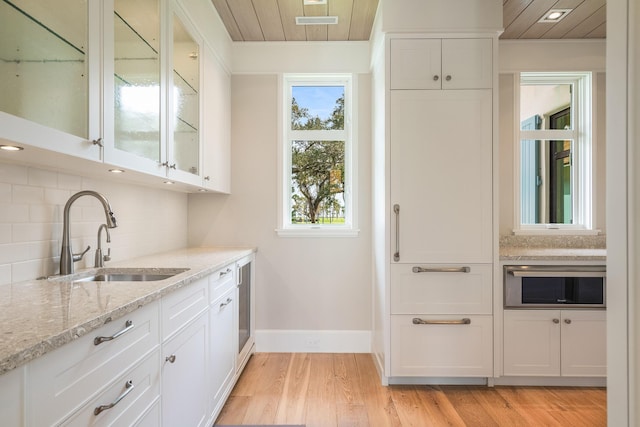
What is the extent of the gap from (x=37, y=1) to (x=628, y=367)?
72.8 inches

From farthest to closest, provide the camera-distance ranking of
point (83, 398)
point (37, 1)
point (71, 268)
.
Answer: point (71, 268)
point (37, 1)
point (83, 398)

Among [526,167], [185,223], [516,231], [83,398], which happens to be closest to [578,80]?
[526,167]

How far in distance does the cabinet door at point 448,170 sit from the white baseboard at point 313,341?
3.40 ft

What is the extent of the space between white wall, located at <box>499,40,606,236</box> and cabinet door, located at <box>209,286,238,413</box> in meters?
2.30

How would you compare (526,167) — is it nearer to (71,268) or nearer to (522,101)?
(522,101)

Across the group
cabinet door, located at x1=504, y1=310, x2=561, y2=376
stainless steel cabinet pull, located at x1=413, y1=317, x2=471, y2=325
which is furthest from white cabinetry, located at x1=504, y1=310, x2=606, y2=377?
stainless steel cabinet pull, located at x1=413, y1=317, x2=471, y2=325

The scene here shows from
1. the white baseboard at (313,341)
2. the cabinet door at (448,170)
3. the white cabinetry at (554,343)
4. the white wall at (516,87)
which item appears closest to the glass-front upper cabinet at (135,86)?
the cabinet door at (448,170)

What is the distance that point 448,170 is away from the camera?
7.60 feet

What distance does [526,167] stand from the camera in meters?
2.97

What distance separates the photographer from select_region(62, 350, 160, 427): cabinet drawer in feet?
2.84

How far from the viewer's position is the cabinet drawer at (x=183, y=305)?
1312 mm

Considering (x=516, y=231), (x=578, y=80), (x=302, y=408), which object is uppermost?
(x=578, y=80)

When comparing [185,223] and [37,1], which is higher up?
[37,1]

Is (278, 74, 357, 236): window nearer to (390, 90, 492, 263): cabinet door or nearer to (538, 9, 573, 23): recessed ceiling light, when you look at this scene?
(390, 90, 492, 263): cabinet door
